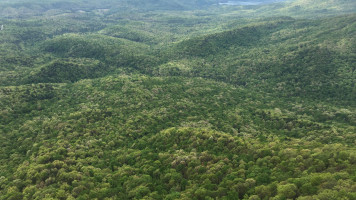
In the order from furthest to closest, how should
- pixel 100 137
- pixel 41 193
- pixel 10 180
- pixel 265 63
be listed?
1. pixel 265 63
2. pixel 100 137
3. pixel 10 180
4. pixel 41 193

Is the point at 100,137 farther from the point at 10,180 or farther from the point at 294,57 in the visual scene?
the point at 294,57

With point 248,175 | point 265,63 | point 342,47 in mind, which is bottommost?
point 248,175

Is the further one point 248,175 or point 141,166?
point 141,166

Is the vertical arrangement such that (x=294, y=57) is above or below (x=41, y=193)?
above

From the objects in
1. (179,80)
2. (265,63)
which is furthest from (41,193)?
(265,63)

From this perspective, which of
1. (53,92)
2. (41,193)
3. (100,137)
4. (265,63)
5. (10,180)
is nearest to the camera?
(41,193)

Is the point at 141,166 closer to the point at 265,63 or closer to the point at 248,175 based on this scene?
the point at 248,175

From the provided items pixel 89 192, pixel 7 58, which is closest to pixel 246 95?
pixel 89 192

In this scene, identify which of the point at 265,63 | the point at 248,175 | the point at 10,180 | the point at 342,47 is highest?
the point at 342,47

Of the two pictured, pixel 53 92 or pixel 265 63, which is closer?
pixel 53 92
